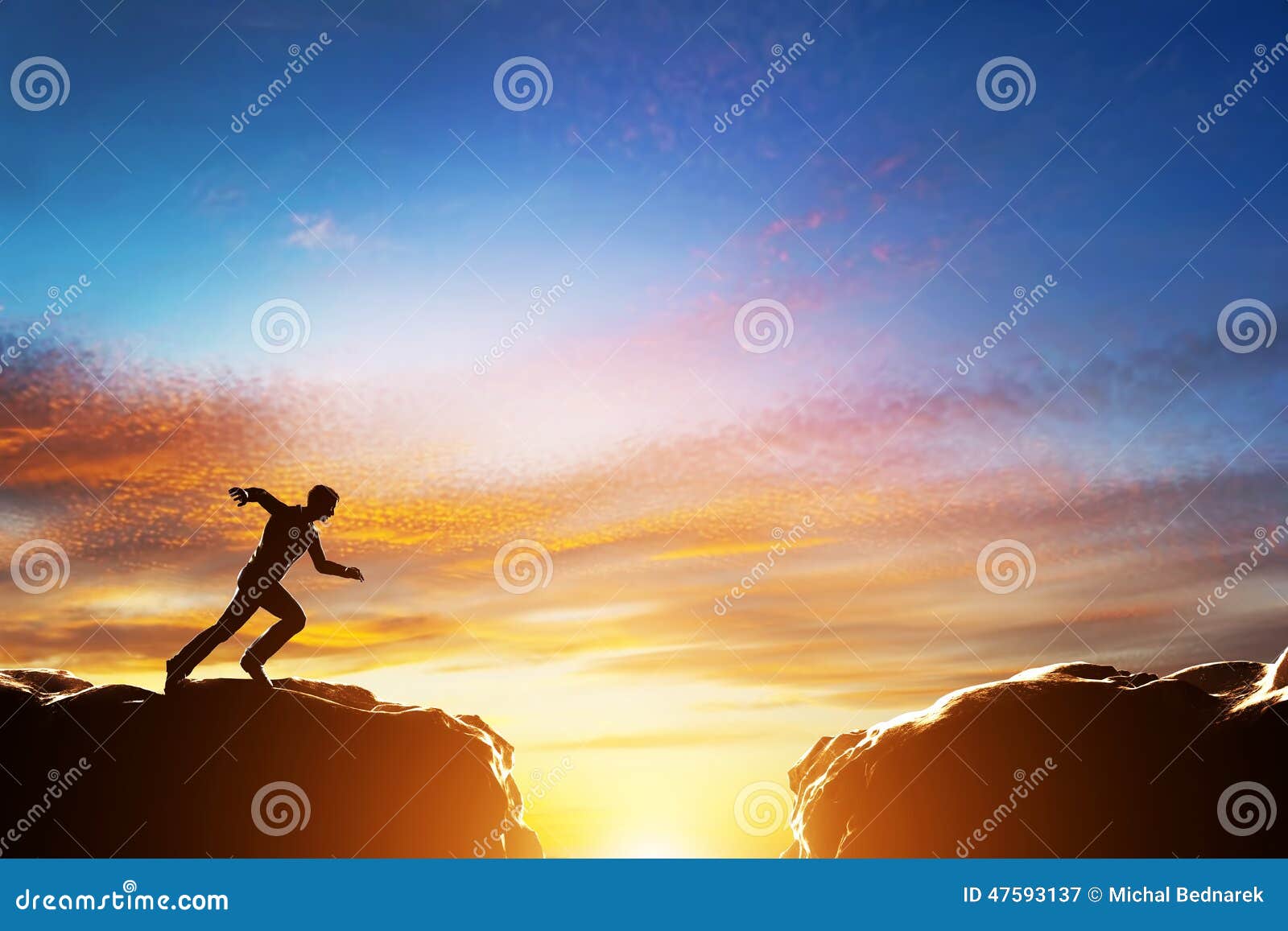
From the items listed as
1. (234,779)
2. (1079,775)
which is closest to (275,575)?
(234,779)

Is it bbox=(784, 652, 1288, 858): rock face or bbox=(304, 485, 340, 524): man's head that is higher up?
bbox=(784, 652, 1288, 858): rock face

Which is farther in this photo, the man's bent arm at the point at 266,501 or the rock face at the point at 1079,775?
the rock face at the point at 1079,775

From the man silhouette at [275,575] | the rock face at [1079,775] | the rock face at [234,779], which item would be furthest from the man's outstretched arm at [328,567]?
the rock face at [1079,775]

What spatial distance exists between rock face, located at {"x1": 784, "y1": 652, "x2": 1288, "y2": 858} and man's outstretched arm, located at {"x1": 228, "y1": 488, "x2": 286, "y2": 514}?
13.7m

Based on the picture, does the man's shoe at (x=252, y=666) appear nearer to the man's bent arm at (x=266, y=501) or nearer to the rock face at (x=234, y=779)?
the rock face at (x=234, y=779)

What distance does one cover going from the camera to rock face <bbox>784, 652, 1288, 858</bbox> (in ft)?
58.4

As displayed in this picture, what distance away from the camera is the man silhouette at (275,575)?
1605cm

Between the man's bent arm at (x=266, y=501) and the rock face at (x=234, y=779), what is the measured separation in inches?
170

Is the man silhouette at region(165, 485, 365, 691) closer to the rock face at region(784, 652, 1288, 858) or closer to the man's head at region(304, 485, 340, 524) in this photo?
the man's head at region(304, 485, 340, 524)

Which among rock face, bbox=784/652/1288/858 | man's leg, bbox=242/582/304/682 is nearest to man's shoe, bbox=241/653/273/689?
man's leg, bbox=242/582/304/682

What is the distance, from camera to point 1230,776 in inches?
712

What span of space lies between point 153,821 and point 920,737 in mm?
15574

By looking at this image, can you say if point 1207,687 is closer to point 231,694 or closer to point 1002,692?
point 1002,692

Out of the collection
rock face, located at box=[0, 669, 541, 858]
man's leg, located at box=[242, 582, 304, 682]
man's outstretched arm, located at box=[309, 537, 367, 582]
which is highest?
man's outstretched arm, located at box=[309, 537, 367, 582]
